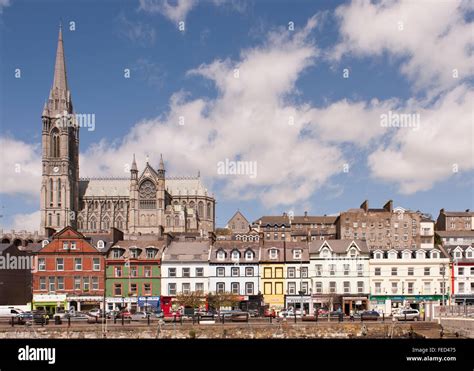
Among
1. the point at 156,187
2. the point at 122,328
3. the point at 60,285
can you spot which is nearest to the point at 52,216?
the point at 156,187

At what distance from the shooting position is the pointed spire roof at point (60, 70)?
188m

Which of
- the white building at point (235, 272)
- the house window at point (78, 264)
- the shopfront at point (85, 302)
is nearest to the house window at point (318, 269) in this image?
the white building at point (235, 272)

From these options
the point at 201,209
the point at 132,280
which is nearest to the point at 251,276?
the point at 132,280

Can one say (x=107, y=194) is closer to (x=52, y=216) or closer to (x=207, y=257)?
(x=52, y=216)

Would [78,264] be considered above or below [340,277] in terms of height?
above

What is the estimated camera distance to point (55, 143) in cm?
18575

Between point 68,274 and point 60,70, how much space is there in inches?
5100

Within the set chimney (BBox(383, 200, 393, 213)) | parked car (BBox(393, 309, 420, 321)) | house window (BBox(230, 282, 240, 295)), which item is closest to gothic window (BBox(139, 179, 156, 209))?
chimney (BBox(383, 200, 393, 213))

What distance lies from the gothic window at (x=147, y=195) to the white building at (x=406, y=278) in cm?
10452

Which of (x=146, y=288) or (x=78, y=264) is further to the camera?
(x=78, y=264)

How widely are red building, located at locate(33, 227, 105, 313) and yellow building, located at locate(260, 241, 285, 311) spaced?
55.8ft

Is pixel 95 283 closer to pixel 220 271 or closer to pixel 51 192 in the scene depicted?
pixel 220 271
